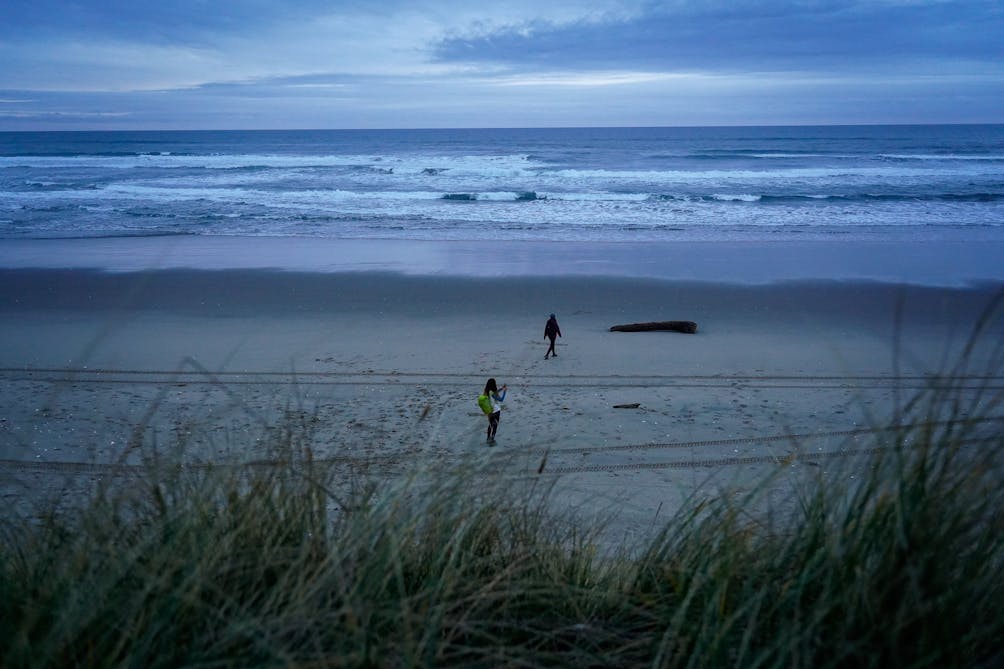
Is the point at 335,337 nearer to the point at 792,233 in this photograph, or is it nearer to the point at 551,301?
the point at 551,301

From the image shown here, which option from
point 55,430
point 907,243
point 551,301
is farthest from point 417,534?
point 907,243

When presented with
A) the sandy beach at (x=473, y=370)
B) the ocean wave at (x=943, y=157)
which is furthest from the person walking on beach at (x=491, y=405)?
the ocean wave at (x=943, y=157)

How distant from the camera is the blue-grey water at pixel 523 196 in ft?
84.2

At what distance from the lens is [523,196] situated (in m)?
36.1

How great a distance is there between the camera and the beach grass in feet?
6.81

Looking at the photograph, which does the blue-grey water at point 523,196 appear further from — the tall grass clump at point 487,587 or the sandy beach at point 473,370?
the tall grass clump at point 487,587

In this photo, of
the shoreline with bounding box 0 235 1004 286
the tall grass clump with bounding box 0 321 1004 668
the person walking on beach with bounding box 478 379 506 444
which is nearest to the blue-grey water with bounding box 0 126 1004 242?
the shoreline with bounding box 0 235 1004 286

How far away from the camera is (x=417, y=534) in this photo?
2.94 m

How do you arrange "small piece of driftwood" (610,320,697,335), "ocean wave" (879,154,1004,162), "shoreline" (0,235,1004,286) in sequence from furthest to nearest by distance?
"ocean wave" (879,154,1004,162) → "shoreline" (0,235,1004,286) → "small piece of driftwood" (610,320,697,335)

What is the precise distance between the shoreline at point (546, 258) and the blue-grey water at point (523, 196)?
1.48 metres

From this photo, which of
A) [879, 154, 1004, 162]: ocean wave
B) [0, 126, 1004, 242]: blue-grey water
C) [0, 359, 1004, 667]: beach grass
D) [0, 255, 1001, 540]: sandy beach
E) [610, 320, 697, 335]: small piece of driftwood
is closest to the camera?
[0, 359, 1004, 667]: beach grass

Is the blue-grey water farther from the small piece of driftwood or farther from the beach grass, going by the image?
the beach grass

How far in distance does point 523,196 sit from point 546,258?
1651cm

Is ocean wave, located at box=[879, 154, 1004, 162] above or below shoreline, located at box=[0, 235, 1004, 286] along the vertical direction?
above
